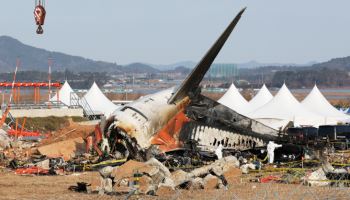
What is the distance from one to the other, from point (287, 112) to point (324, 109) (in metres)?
6.85

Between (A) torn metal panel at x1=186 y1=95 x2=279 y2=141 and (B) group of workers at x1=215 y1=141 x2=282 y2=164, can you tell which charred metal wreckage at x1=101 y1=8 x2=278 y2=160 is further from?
(B) group of workers at x1=215 y1=141 x2=282 y2=164

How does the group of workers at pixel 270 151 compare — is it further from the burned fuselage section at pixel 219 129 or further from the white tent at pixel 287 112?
the white tent at pixel 287 112

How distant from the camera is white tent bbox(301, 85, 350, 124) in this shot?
2607 inches

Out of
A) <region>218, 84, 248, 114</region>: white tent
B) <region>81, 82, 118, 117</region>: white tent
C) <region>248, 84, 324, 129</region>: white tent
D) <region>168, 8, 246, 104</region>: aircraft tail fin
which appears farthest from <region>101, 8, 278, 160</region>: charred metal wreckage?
<region>81, 82, 118, 117</region>: white tent

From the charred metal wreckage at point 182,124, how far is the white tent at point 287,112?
22.5m

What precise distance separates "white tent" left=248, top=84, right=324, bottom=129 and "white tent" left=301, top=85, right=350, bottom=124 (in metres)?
1.49

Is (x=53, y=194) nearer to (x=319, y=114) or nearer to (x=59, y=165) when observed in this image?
(x=59, y=165)

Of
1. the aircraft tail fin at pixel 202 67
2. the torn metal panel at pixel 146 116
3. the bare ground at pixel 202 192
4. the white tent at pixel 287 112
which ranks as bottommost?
the bare ground at pixel 202 192

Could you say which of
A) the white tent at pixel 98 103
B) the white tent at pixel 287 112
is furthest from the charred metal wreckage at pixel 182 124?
the white tent at pixel 98 103

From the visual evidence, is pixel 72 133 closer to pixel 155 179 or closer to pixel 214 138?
pixel 214 138

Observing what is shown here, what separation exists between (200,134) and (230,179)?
28.3 ft

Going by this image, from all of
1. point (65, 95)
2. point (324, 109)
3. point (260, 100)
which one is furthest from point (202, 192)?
point (65, 95)

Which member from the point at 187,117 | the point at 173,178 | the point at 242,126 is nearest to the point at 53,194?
the point at 173,178

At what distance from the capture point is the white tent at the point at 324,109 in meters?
66.2
